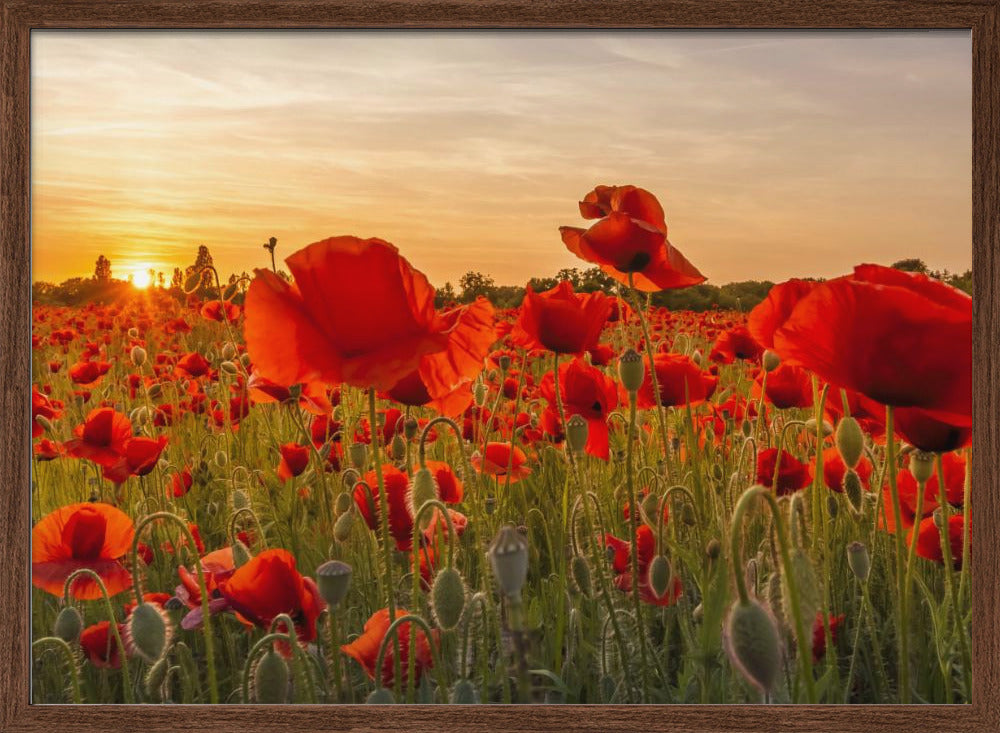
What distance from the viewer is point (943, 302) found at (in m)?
1.30

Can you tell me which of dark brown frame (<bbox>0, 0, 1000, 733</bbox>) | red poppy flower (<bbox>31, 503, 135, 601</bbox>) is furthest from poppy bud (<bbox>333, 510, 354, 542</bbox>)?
dark brown frame (<bbox>0, 0, 1000, 733</bbox>)

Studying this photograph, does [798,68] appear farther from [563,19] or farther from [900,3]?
[563,19]

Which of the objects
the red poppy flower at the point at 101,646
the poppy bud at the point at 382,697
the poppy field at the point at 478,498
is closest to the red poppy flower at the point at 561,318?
the poppy field at the point at 478,498

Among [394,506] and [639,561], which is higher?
[394,506]

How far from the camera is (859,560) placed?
4.76 ft

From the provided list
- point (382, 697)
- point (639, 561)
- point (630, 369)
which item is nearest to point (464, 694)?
point (382, 697)

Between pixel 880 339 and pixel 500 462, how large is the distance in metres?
0.76

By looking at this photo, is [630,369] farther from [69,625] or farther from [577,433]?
[69,625]

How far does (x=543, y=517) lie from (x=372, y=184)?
27.0 inches

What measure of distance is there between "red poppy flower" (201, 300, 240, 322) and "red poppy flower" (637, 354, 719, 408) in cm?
76

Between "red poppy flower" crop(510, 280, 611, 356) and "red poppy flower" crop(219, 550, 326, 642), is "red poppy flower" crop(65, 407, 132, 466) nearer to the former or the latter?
"red poppy flower" crop(219, 550, 326, 642)

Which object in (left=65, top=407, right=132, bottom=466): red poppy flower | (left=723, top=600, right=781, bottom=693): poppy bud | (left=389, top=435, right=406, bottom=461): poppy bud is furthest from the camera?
(left=389, top=435, right=406, bottom=461): poppy bud

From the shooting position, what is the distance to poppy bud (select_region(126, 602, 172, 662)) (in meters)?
1.38

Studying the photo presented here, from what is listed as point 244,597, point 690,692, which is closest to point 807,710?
point 690,692
